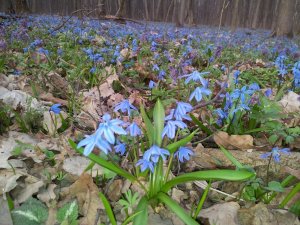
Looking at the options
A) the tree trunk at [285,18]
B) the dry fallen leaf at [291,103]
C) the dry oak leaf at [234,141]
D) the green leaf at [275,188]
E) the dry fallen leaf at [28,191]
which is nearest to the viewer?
the green leaf at [275,188]

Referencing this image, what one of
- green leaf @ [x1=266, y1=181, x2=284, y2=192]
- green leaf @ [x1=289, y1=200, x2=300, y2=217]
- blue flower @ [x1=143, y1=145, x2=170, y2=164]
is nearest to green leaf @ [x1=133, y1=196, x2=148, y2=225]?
blue flower @ [x1=143, y1=145, x2=170, y2=164]

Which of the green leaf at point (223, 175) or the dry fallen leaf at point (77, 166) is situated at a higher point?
the green leaf at point (223, 175)

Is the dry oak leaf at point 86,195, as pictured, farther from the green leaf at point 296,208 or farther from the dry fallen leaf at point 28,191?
the green leaf at point 296,208

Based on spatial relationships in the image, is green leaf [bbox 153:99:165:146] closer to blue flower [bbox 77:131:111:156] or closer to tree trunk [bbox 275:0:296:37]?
blue flower [bbox 77:131:111:156]

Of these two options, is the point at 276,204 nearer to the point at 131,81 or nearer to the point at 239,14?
the point at 131,81

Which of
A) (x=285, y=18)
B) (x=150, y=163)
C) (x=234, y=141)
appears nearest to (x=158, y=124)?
(x=150, y=163)

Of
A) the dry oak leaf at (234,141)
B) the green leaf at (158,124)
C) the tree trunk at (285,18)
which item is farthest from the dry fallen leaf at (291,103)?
the tree trunk at (285,18)

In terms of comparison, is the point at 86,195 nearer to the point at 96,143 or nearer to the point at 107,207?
the point at 107,207

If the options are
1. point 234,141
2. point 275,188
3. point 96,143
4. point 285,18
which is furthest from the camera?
point 285,18
